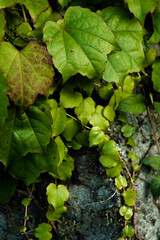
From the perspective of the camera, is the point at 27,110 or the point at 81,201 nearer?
the point at 27,110

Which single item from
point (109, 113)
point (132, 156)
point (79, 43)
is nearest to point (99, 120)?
point (109, 113)

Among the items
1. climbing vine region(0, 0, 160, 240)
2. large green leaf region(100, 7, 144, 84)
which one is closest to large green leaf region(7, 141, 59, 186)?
climbing vine region(0, 0, 160, 240)

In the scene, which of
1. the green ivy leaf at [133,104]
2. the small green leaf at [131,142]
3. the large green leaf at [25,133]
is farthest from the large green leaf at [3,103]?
the small green leaf at [131,142]

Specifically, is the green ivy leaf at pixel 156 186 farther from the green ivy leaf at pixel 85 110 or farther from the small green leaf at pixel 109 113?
the green ivy leaf at pixel 85 110

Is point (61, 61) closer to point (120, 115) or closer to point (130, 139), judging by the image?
point (120, 115)

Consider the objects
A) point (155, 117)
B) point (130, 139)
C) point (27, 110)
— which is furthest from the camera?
point (155, 117)

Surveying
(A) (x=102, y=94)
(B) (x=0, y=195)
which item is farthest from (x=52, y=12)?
(B) (x=0, y=195)

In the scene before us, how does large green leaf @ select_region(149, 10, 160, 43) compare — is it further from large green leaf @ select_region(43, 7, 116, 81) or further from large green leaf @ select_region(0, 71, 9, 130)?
large green leaf @ select_region(0, 71, 9, 130)
